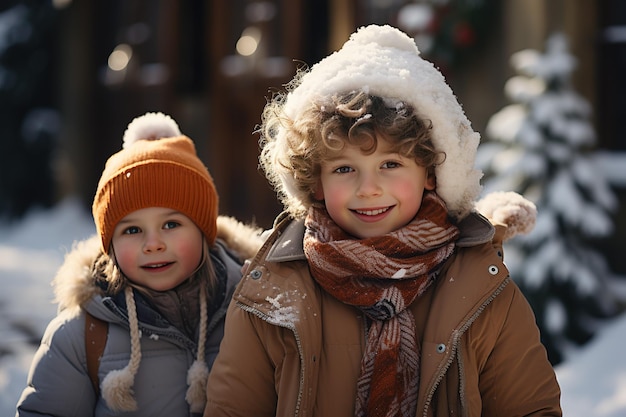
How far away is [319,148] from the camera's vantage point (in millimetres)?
A: 2096

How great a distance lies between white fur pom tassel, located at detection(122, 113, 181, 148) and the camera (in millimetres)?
2582

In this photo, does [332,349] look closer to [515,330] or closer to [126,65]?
[515,330]

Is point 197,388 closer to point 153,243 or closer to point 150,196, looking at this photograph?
point 153,243

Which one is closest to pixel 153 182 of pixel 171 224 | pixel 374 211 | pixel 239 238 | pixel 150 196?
pixel 150 196

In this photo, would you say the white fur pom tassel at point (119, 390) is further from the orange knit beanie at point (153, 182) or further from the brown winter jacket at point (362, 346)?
the orange knit beanie at point (153, 182)

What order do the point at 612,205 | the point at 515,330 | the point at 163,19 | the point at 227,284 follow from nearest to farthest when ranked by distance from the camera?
the point at 515,330 < the point at 227,284 < the point at 612,205 < the point at 163,19

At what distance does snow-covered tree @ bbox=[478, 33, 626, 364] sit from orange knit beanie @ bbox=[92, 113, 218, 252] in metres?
2.18

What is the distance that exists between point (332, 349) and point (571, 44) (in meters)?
3.17

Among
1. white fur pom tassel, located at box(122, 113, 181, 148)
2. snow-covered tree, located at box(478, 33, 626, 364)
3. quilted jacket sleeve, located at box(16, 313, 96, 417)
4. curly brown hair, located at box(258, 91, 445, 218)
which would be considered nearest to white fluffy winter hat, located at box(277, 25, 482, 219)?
curly brown hair, located at box(258, 91, 445, 218)

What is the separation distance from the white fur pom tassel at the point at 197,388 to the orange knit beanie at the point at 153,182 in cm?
44

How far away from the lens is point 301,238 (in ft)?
7.16

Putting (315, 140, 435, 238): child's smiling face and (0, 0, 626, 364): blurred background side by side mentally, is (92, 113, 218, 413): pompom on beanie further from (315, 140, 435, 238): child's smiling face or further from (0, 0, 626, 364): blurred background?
(315, 140, 435, 238): child's smiling face

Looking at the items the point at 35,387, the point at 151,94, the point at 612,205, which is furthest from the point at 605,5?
the point at 151,94

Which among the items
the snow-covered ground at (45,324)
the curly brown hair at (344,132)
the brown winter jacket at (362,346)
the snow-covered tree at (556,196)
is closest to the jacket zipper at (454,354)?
the brown winter jacket at (362,346)
